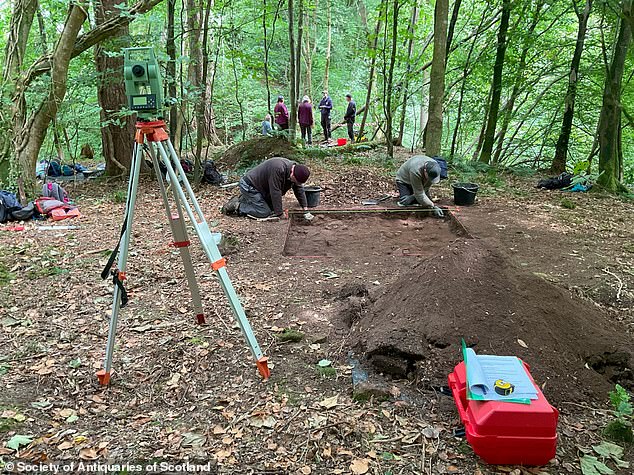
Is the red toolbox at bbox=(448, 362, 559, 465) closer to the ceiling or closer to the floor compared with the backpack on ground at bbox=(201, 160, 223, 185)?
closer to the floor

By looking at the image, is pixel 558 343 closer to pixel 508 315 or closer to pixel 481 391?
pixel 508 315

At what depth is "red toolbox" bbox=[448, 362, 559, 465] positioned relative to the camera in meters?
2.12

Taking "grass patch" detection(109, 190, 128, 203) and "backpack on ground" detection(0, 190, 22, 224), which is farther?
"grass patch" detection(109, 190, 128, 203)

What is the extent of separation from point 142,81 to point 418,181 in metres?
5.47

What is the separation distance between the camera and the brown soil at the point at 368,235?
566 centimetres

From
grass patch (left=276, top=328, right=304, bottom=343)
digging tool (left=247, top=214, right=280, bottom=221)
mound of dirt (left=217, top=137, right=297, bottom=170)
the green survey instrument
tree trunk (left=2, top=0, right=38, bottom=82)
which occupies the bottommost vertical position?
grass patch (left=276, top=328, right=304, bottom=343)

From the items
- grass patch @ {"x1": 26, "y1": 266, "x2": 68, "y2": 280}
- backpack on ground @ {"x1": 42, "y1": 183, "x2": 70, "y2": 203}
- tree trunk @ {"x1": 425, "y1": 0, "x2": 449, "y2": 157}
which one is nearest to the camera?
grass patch @ {"x1": 26, "y1": 266, "x2": 68, "y2": 280}

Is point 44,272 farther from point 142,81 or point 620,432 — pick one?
point 620,432

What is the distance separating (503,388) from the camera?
2188 mm

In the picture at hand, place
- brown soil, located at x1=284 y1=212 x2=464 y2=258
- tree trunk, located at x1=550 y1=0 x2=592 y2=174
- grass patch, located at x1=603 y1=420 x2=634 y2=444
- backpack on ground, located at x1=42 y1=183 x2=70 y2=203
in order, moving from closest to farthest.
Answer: grass patch, located at x1=603 y1=420 x2=634 y2=444 < brown soil, located at x1=284 y1=212 x2=464 y2=258 < backpack on ground, located at x1=42 y1=183 x2=70 y2=203 < tree trunk, located at x1=550 y1=0 x2=592 y2=174

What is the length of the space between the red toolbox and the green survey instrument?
2.33 metres

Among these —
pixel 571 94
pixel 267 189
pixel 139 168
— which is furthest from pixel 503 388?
pixel 571 94

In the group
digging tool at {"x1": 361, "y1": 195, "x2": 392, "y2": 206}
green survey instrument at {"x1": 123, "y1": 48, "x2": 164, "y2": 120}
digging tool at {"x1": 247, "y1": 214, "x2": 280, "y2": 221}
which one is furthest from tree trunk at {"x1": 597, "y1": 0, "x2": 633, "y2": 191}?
green survey instrument at {"x1": 123, "y1": 48, "x2": 164, "y2": 120}

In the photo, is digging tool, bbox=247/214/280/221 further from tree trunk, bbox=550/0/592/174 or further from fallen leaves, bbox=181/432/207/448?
tree trunk, bbox=550/0/592/174
